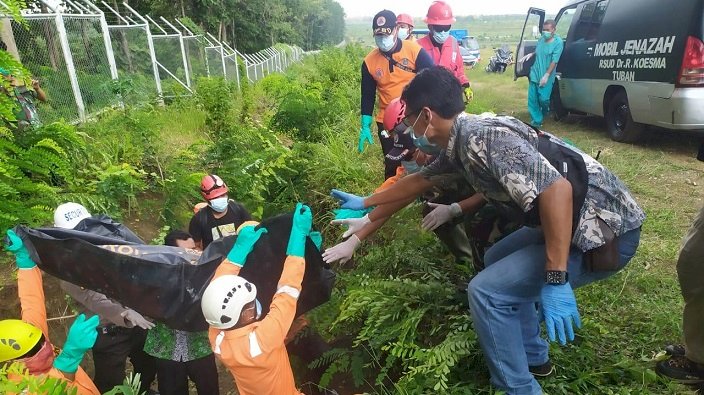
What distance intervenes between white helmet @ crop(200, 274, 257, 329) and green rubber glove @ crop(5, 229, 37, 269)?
4.35 ft

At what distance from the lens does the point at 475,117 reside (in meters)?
1.87

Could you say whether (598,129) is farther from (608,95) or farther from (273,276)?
(273,276)

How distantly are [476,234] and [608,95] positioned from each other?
16.7 ft

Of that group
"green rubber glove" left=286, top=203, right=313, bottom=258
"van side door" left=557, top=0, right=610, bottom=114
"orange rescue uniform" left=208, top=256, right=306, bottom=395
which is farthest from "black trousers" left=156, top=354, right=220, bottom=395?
"van side door" left=557, top=0, right=610, bottom=114

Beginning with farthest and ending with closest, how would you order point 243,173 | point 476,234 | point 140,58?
point 140,58 → point 243,173 → point 476,234

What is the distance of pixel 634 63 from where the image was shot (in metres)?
5.73

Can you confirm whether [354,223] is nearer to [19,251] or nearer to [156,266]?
[156,266]

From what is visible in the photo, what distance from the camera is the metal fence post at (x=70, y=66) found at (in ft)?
21.2

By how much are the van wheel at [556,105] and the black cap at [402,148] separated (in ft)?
20.3

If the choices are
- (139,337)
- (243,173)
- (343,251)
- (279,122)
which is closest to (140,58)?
(279,122)

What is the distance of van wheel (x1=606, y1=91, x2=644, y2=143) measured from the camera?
608 cm

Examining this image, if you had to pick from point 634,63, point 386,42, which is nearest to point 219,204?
point 386,42

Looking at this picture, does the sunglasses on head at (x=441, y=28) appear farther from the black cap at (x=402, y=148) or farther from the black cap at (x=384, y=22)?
the black cap at (x=402, y=148)

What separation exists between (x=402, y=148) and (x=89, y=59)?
646 centimetres
